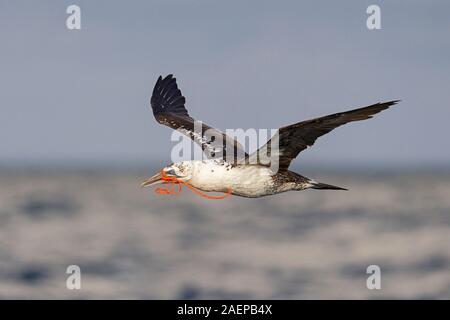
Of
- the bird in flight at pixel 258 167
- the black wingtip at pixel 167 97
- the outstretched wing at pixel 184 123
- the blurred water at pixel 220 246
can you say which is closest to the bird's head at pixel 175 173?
the bird in flight at pixel 258 167

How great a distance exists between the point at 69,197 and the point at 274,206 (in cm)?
3334

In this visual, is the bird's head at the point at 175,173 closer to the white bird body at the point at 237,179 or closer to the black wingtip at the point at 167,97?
the white bird body at the point at 237,179

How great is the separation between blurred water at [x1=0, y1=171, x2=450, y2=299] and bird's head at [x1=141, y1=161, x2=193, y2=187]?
30.9 metres

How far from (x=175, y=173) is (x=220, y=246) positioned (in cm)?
6197

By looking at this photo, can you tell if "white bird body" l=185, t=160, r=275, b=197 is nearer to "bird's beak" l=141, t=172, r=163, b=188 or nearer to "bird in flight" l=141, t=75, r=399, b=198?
"bird in flight" l=141, t=75, r=399, b=198

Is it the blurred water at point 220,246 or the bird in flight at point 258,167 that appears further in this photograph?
the blurred water at point 220,246

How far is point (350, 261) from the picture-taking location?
2714 inches

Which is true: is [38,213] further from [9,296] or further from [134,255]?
[9,296]

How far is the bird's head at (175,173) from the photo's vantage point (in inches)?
661

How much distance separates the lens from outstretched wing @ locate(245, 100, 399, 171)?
570 inches

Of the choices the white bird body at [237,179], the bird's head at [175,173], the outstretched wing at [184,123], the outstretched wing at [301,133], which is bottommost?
the white bird body at [237,179]

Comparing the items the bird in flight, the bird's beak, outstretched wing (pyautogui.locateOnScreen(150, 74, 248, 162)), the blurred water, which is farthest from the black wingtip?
the blurred water

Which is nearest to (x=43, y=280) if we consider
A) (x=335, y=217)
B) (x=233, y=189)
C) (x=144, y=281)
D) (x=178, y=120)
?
(x=144, y=281)

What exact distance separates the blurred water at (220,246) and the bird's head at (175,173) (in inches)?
1215
